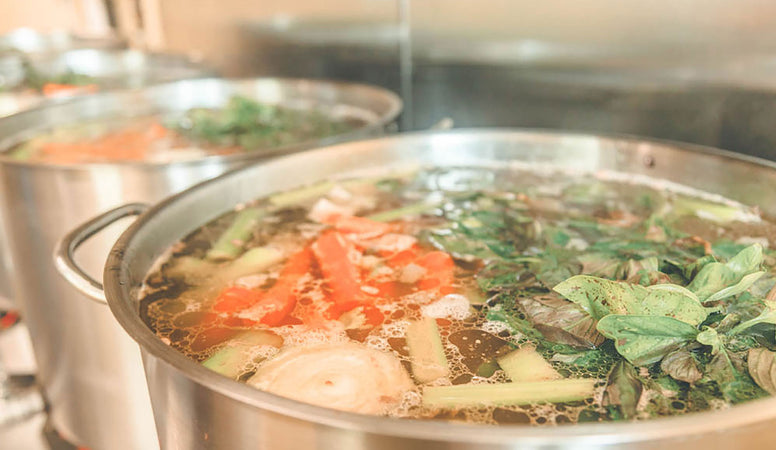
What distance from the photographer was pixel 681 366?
99cm

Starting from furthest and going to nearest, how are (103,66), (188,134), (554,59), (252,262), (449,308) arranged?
(103,66), (188,134), (554,59), (252,262), (449,308)

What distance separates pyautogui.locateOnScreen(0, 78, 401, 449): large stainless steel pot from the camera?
1.84 m

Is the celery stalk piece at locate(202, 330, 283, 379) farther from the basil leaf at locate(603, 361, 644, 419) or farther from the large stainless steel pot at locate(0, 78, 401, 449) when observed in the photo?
the large stainless steel pot at locate(0, 78, 401, 449)

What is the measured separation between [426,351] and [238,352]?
1.07 feet

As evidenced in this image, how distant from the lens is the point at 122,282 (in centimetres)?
110

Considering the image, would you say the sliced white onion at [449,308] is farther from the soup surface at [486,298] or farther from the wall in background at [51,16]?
the wall in background at [51,16]

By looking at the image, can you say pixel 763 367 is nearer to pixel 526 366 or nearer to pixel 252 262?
pixel 526 366

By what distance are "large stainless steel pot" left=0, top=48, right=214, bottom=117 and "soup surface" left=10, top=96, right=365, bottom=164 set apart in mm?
1097

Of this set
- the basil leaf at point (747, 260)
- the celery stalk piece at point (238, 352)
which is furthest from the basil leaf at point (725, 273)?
the celery stalk piece at point (238, 352)

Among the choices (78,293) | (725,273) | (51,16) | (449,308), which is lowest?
(78,293)

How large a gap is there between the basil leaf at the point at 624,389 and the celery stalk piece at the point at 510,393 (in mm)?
26

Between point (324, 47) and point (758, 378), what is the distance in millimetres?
2735

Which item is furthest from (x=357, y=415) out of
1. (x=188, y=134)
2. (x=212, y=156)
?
(x=188, y=134)

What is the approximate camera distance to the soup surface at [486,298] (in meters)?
0.99
